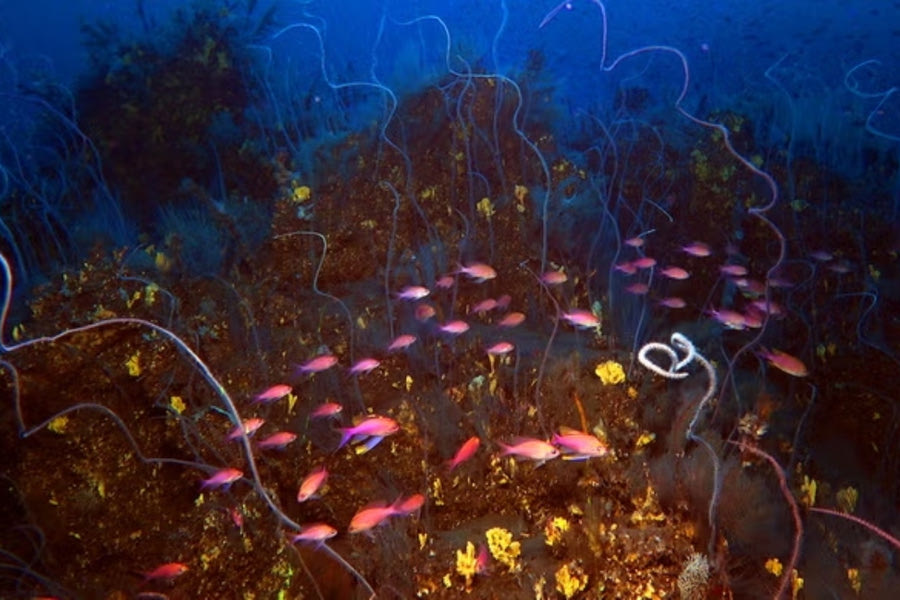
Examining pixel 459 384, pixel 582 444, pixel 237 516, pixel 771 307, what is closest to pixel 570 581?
pixel 582 444

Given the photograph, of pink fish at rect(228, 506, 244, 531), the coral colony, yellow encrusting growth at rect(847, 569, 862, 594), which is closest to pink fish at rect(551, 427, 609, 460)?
the coral colony

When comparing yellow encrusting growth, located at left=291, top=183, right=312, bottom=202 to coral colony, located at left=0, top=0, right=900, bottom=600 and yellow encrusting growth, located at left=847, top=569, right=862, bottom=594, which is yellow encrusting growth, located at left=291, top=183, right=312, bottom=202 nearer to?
coral colony, located at left=0, top=0, right=900, bottom=600

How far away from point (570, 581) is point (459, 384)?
211cm

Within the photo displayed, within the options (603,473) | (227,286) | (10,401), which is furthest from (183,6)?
(603,473)

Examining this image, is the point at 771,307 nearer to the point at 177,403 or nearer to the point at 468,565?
the point at 468,565

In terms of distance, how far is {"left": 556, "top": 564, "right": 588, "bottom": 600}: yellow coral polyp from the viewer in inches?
117

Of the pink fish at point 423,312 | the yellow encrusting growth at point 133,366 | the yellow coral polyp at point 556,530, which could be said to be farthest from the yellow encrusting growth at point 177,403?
the yellow coral polyp at point 556,530

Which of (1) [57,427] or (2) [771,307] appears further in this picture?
(2) [771,307]

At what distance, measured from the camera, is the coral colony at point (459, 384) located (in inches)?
137

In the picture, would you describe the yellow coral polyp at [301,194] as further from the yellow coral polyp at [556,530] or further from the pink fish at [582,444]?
the yellow coral polyp at [556,530]

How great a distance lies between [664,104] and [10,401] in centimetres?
1337

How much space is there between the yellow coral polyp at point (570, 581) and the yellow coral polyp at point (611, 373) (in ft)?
5.60

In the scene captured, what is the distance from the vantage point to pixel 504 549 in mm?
3299

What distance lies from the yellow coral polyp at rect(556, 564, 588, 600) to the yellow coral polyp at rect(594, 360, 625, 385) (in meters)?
1.71
